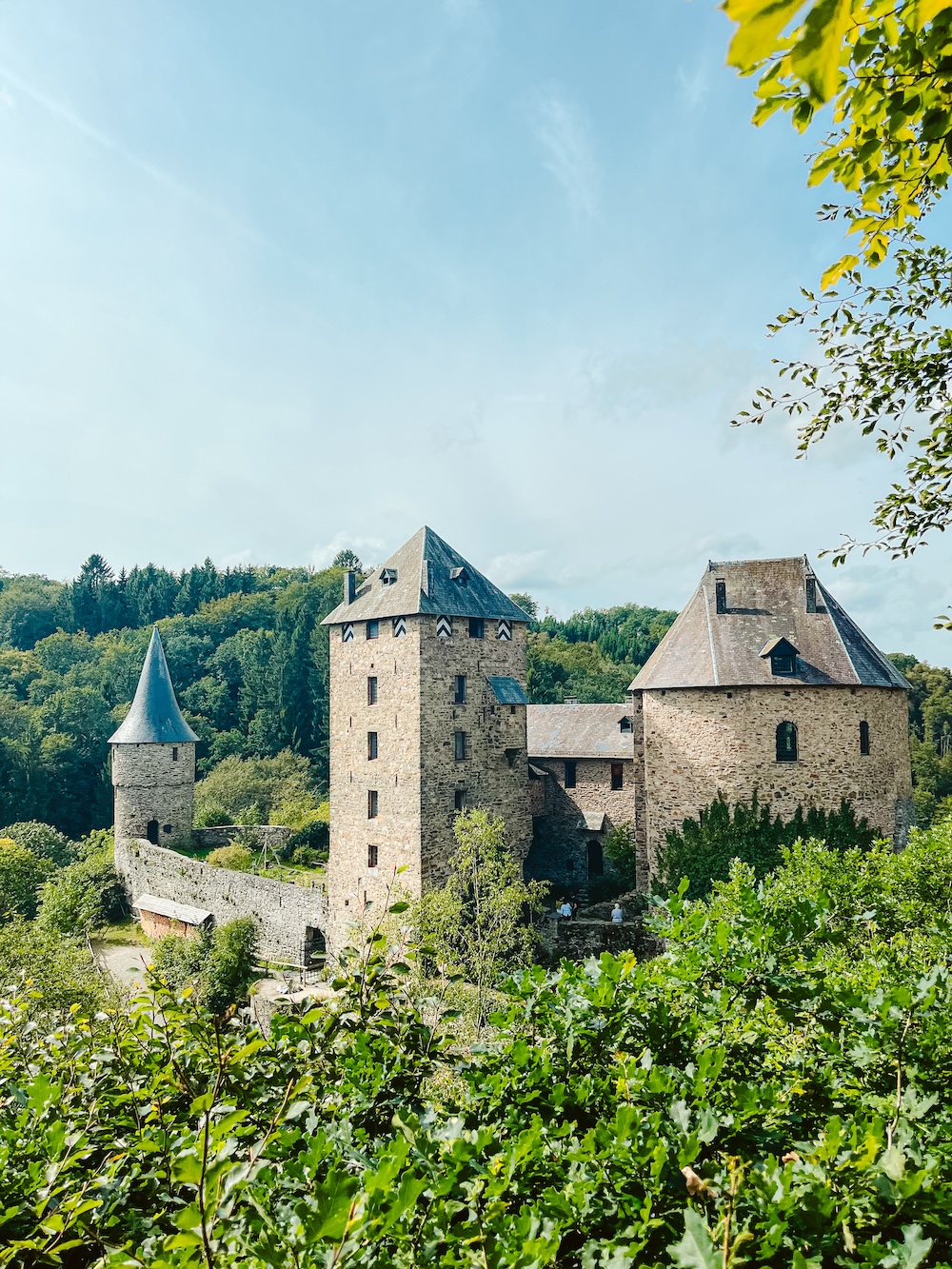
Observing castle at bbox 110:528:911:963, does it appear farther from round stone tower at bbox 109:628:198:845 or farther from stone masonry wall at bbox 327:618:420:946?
round stone tower at bbox 109:628:198:845

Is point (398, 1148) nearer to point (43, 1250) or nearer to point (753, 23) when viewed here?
point (43, 1250)

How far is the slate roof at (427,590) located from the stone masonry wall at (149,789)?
1571cm

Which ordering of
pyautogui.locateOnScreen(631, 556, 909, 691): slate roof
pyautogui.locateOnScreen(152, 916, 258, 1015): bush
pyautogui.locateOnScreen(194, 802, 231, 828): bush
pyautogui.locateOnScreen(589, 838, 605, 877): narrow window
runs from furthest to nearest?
pyautogui.locateOnScreen(194, 802, 231, 828): bush < pyautogui.locateOnScreen(589, 838, 605, 877): narrow window < pyautogui.locateOnScreen(152, 916, 258, 1015): bush < pyautogui.locateOnScreen(631, 556, 909, 691): slate roof

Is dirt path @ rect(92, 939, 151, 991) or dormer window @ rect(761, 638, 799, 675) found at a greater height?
dormer window @ rect(761, 638, 799, 675)

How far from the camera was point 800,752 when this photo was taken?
760 inches

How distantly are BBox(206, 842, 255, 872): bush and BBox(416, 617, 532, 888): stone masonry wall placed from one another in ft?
45.8

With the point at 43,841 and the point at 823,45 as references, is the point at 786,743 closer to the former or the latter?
the point at 823,45

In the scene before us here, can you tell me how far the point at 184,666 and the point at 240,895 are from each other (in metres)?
38.4

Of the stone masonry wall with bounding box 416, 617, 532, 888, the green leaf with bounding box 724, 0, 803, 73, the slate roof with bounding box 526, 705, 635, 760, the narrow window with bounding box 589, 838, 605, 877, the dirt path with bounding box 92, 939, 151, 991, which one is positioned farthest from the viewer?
the slate roof with bounding box 526, 705, 635, 760

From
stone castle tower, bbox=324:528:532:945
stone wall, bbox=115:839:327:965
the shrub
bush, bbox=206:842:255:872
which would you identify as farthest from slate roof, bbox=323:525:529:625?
bush, bbox=206:842:255:872

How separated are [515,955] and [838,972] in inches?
480

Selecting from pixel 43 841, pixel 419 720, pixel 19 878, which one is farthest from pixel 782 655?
pixel 43 841

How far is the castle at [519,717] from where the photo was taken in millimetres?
19375

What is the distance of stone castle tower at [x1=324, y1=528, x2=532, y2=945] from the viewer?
69.9ft
